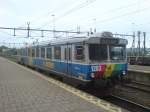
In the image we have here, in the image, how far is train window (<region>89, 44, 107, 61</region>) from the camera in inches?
500

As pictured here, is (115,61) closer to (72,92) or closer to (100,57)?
(100,57)

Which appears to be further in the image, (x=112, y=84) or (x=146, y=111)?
(x=112, y=84)

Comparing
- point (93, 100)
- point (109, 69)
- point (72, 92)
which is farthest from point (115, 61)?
point (93, 100)

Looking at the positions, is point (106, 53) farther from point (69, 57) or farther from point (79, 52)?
point (69, 57)

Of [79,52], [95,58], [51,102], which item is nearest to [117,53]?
[95,58]

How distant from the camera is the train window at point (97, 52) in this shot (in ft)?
41.7

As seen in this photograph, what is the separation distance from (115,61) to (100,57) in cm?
89

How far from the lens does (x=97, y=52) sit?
509 inches

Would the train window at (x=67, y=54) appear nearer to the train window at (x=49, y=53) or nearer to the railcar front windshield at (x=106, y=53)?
the railcar front windshield at (x=106, y=53)

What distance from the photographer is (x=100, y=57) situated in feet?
42.6

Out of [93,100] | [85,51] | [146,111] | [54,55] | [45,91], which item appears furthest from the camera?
[54,55]

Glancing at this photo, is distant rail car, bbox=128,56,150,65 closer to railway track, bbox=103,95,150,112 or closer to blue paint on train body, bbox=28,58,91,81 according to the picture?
blue paint on train body, bbox=28,58,91,81

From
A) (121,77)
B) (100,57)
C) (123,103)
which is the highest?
(100,57)

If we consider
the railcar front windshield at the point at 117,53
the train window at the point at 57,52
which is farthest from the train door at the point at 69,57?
the railcar front windshield at the point at 117,53
